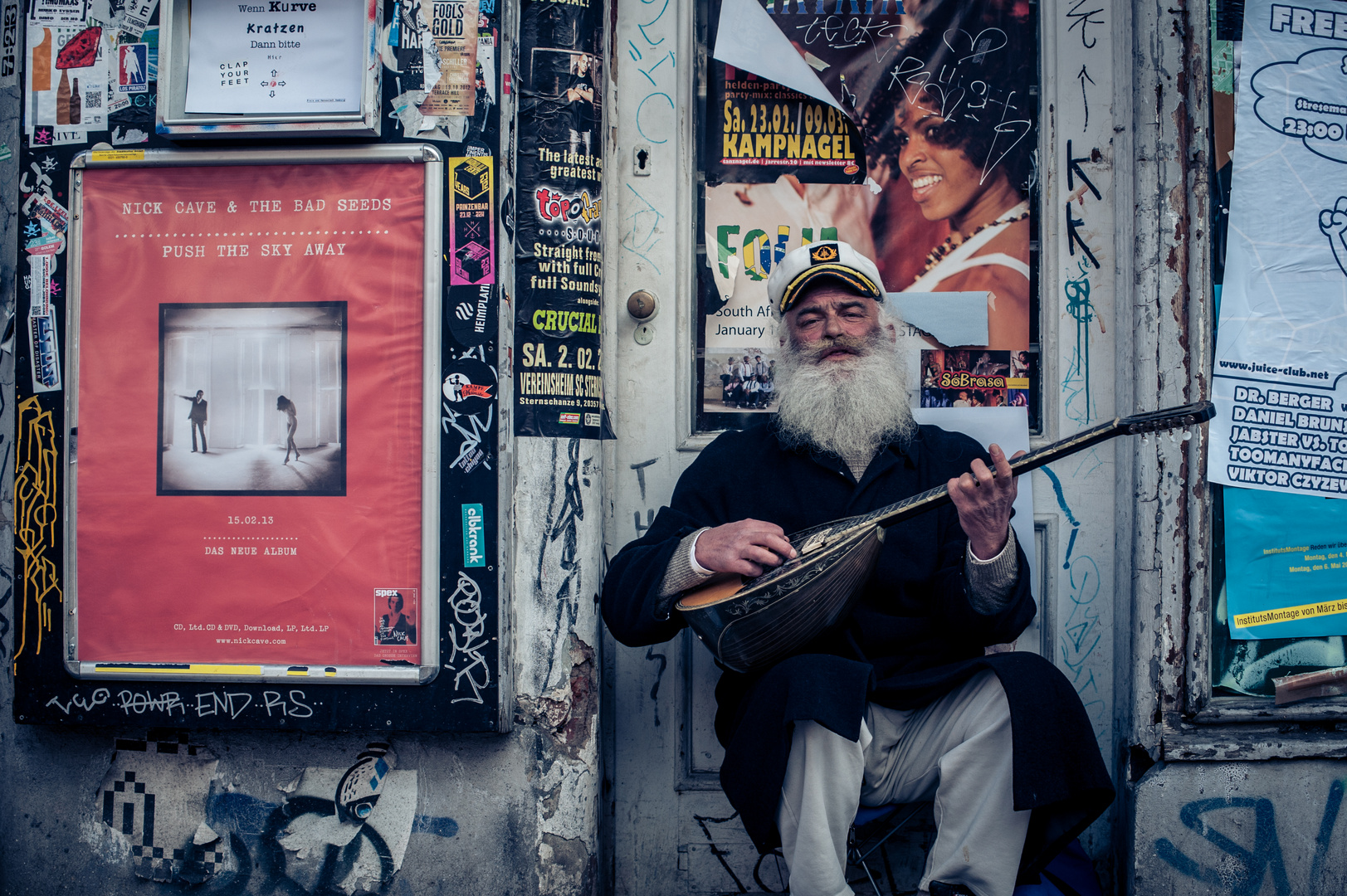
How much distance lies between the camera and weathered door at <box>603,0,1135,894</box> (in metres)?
2.51

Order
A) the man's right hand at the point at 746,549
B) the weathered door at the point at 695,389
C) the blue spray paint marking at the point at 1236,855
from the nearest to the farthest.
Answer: the man's right hand at the point at 746,549 → the blue spray paint marking at the point at 1236,855 → the weathered door at the point at 695,389

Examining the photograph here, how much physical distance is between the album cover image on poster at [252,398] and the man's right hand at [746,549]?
1078mm

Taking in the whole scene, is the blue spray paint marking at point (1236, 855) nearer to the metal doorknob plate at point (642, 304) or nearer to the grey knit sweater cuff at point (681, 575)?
the grey knit sweater cuff at point (681, 575)

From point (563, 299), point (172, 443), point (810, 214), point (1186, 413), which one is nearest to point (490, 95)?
point (563, 299)

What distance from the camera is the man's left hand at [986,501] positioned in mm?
1839

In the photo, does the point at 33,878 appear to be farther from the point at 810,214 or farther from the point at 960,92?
the point at 960,92

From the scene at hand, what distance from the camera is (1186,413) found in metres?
1.73

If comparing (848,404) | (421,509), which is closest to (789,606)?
(848,404)

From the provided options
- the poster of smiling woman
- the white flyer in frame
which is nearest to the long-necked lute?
the poster of smiling woman

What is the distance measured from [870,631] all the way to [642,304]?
1169 millimetres

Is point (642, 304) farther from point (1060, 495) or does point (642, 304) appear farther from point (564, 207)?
point (1060, 495)

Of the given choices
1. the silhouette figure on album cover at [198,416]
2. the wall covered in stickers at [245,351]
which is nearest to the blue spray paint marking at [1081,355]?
the wall covered in stickers at [245,351]

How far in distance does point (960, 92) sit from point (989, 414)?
1012mm

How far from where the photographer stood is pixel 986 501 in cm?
187
